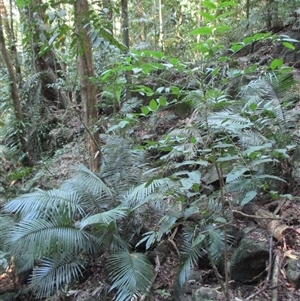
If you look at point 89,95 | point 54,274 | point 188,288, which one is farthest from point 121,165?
point 188,288

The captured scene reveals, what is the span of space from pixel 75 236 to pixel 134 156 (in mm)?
1490

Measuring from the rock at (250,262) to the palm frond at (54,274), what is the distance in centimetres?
170

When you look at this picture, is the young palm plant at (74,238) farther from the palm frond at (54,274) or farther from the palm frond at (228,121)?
the palm frond at (228,121)

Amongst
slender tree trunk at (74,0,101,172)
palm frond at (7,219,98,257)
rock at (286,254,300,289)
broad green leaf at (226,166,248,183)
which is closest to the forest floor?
rock at (286,254,300,289)

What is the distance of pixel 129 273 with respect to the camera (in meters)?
2.95

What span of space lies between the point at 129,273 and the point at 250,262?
43.2 inches

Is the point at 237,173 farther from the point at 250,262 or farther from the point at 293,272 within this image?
the point at 250,262

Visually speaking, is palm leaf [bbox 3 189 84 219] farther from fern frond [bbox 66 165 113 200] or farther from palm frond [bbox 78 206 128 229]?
palm frond [bbox 78 206 128 229]

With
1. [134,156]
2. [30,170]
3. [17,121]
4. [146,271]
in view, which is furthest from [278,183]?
[17,121]

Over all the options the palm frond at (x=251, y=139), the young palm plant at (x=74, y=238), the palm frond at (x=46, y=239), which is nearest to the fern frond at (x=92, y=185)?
the young palm plant at (x=74, y=238)

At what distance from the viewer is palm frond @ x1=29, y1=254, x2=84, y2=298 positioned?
130 inches

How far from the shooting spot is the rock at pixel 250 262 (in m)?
2.52

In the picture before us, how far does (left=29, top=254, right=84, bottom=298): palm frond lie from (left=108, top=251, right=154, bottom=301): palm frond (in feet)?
1.54

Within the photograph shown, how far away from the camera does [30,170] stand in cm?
724
